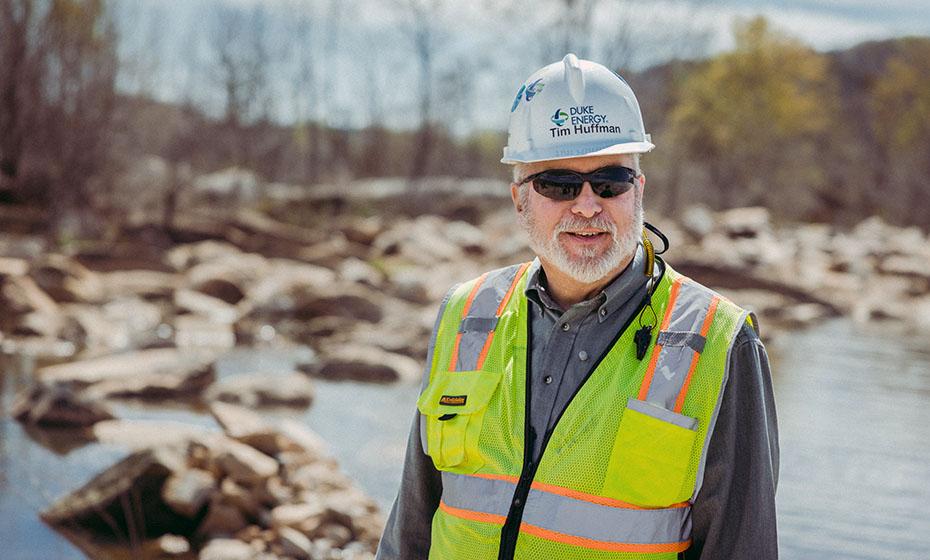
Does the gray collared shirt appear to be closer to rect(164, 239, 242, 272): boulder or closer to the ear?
the ear

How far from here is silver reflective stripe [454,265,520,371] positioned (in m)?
Result: 2.39

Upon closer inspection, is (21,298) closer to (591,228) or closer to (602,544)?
(591,228)

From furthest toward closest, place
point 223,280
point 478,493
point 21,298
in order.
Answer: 1. point 223,280
2. point 21,298
3. point 478,493

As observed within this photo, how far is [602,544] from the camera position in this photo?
6.95 feet

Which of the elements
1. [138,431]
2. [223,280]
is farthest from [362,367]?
[223,280]

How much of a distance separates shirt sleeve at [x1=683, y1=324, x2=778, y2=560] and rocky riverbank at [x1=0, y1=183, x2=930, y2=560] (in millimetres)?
3989

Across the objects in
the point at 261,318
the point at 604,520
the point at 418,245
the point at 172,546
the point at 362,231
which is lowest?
the point at 172,546

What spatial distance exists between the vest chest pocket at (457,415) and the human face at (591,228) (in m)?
0.30

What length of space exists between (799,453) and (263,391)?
4.77 metres

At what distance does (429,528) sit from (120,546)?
3.94 meters

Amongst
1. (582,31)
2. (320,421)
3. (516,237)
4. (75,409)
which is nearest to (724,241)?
(516,237)

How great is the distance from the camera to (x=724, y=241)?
76.6 feet

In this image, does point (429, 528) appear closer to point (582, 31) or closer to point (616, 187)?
point (616, 187)

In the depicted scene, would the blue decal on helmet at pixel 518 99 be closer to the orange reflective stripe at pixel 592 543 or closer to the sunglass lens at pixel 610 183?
the sunglass lens at pixel 610 183
